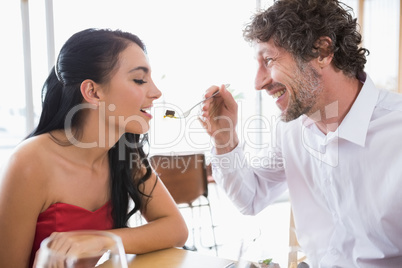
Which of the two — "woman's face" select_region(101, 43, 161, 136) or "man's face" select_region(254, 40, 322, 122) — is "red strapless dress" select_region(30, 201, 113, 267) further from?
"man's face" select_region(254, 40, 322, 122)

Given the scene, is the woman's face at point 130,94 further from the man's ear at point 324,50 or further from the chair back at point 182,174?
the chair back at point 182,174

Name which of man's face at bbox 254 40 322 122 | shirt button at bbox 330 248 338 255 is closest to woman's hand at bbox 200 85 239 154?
man's face at bbox 254 40 322 122

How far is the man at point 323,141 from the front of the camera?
3.72 ft

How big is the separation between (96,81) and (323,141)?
84 cm

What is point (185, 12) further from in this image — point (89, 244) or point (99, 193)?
point (89, 244)

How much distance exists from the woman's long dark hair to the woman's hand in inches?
11.9

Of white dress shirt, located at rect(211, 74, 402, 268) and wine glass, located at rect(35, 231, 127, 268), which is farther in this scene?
white dress shirt, located at rect(211, 74, 402, 268)

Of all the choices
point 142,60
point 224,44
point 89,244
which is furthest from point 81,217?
point 224,44

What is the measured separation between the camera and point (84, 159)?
53.0 inches

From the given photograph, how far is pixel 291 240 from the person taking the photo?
54.1 inches

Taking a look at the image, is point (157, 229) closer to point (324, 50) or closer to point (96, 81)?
point (96, 81)

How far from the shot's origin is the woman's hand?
1.47 meters

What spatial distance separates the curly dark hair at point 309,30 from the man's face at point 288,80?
31mm

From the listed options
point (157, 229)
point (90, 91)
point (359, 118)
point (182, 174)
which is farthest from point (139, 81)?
point (182, 174)
